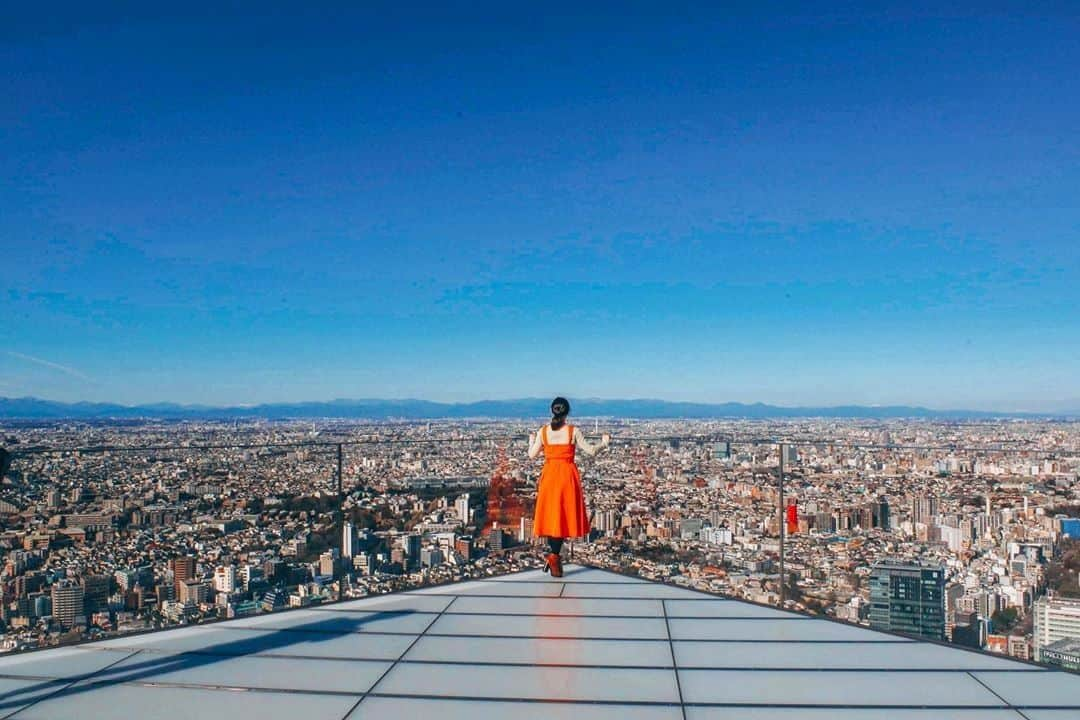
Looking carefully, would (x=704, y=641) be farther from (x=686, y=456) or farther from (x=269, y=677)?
(x=686, y=456)

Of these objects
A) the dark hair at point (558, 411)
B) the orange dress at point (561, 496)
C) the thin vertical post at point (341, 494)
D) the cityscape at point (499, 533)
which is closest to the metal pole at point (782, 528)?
the cityscape at point (499, 533)

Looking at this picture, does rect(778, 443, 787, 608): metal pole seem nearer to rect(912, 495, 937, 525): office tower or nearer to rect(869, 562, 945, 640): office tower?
rect(869, 562, 945, 640): office tower

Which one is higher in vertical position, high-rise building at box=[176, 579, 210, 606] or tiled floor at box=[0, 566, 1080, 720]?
high-rise building at box=[176, 579, 210, 606]

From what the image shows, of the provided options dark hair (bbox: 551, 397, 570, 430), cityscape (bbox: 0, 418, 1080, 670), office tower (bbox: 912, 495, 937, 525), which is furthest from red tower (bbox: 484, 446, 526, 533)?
office tower (bbox: 912, 495, 937, 525)

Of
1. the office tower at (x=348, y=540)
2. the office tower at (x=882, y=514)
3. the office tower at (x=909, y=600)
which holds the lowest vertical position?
the office tower at (x=909, y=600)

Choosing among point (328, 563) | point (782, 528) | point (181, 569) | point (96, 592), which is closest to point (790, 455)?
point (782, 528)

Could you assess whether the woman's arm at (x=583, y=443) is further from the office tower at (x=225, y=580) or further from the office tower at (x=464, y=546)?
the office tower at (x=225, y=580)
